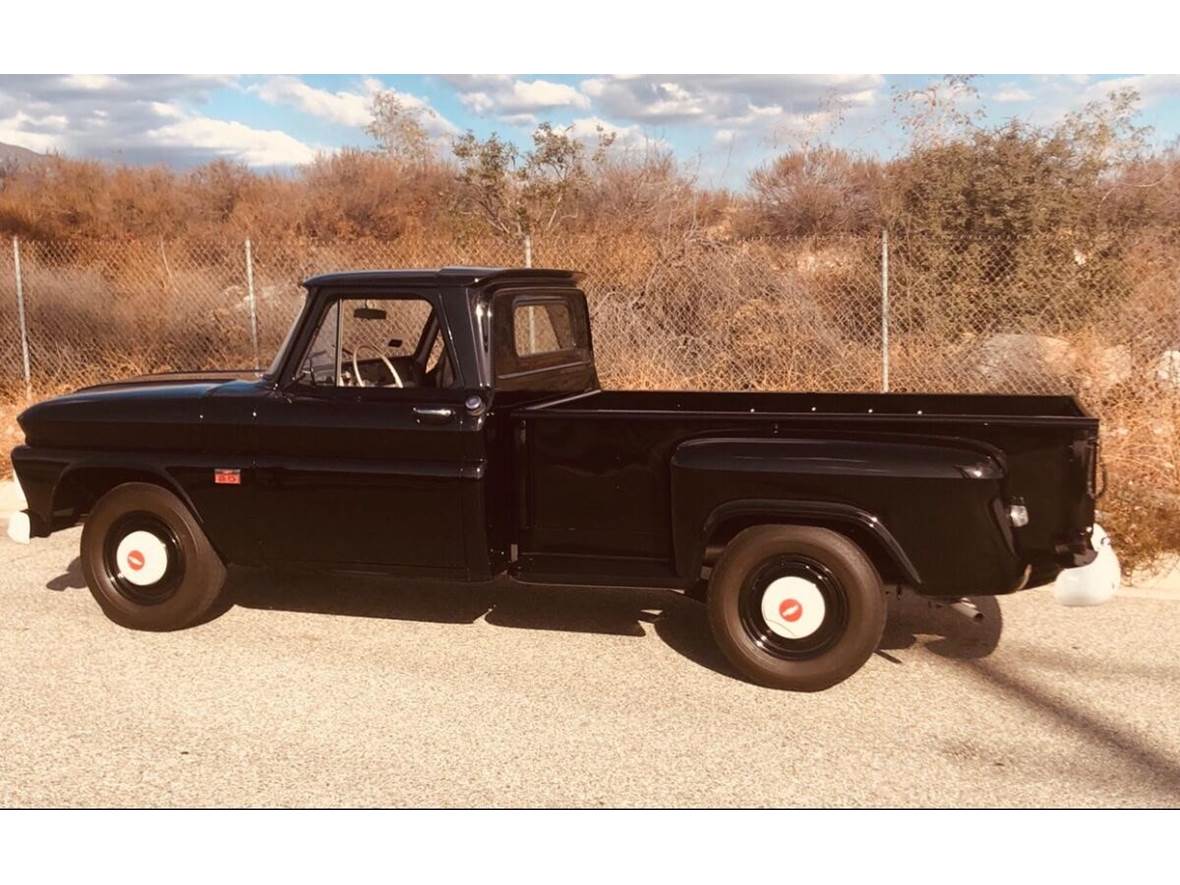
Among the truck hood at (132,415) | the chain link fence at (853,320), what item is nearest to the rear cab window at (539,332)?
the truck hood at (132,415)

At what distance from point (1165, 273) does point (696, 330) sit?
178 inches

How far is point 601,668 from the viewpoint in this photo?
510cm

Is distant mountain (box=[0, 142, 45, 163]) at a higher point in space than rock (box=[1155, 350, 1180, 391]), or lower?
higher

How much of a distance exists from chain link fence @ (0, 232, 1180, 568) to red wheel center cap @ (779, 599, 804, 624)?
448 cm

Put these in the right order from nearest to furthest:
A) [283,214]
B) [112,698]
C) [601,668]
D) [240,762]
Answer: [240,762]
[112,698]
[601,668]
[283,214]

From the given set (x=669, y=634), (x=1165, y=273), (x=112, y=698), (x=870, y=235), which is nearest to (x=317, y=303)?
(x=112, y=698)

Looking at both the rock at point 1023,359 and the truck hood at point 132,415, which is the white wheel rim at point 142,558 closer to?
the truck hood at point 132,415

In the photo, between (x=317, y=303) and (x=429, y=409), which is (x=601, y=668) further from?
(x=317, y=303)

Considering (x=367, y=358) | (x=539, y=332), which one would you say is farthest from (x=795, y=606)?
(x=367, y=358)

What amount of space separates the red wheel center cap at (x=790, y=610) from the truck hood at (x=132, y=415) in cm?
279

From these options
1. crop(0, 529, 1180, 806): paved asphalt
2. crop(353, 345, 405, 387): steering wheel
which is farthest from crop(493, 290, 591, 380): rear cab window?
crop(0, 529, 1180, 806): paved asphalt

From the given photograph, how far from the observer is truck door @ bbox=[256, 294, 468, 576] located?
16.8 ft

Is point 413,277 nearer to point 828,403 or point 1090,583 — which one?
point 828,403

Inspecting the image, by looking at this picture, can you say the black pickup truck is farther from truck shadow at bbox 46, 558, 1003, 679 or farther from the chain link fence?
the chain link fence
